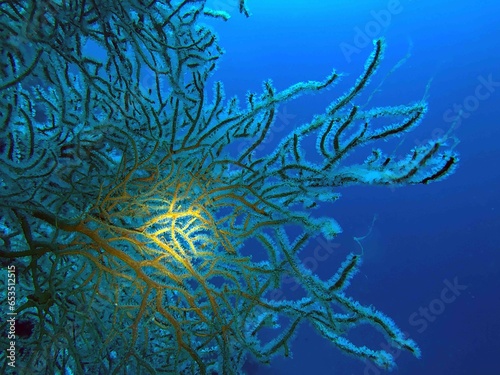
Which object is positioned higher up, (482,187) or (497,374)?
(482,187)

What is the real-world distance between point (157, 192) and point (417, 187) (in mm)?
16956

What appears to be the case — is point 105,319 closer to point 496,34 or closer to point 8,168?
point 8,168

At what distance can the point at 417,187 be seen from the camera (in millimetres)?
16594

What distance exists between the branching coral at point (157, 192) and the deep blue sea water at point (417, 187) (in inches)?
311

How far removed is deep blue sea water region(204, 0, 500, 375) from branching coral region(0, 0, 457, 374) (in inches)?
311

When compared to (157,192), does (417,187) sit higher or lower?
higher

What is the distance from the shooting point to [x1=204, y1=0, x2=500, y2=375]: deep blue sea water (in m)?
13.0

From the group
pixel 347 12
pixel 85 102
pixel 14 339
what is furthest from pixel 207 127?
pixel 347 12

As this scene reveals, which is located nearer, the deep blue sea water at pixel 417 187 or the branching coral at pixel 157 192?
the branching coral at pixel 157 192

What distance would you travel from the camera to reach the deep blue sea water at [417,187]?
12984mm

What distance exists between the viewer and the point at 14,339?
1966 millimetres

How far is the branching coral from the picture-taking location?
6.10 ft

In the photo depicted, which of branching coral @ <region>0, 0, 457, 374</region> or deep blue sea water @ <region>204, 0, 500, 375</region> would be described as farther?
deep blue sea water @ <region>204, 0, 500, 375</region>

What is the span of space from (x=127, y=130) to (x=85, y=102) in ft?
1.02
